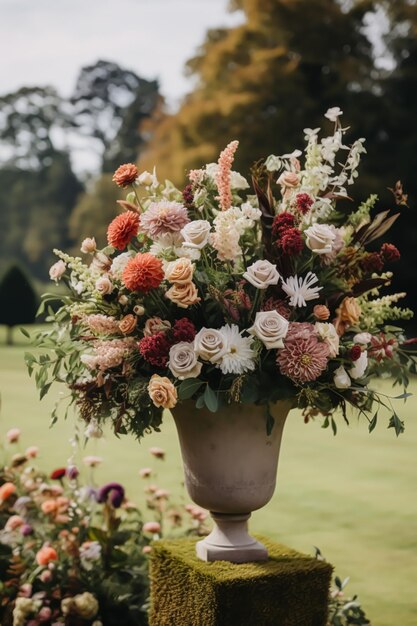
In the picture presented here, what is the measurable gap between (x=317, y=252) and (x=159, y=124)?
24772 mm

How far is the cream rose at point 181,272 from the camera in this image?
2.78 m

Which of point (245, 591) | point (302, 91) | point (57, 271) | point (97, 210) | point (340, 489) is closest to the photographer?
point (245, 591)

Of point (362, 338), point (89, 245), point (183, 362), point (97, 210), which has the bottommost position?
point (183, 362)

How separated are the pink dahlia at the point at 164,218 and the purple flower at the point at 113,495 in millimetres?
1517

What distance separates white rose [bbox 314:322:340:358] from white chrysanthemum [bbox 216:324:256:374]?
8.2 inches

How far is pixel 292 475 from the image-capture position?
8.20 m

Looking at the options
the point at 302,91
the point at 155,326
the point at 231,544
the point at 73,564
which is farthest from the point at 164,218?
the point at 302,91

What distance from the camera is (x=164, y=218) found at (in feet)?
9.68

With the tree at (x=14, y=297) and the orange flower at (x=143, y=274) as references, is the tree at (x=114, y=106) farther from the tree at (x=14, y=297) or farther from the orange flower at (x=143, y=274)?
the orange flower at (x=143, y=274)

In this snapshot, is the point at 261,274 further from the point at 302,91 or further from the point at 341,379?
the point at 302,91

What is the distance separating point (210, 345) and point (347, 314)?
17.7 inches

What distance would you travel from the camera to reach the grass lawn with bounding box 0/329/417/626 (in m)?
5.39

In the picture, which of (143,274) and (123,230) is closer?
(143,274)

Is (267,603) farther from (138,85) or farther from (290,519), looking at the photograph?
(138,85)
